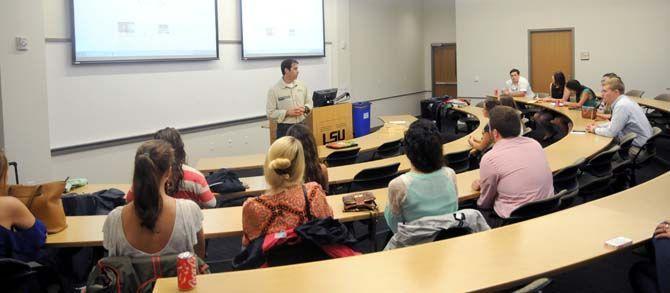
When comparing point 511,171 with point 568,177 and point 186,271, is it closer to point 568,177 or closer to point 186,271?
point 568,177

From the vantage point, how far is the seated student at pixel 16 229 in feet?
9.75

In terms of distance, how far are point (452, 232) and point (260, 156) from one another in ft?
11.9

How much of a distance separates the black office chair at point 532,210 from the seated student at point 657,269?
25.3 inches

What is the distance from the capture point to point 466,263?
8.16 ft

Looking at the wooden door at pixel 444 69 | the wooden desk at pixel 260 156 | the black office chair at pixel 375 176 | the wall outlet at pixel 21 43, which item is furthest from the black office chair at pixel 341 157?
the wooden door at pixel 444 69

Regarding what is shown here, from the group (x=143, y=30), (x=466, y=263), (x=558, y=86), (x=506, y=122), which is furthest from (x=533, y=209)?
(x=558, y=86)

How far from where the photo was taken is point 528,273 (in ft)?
7.78

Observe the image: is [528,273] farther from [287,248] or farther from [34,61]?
[34,61]

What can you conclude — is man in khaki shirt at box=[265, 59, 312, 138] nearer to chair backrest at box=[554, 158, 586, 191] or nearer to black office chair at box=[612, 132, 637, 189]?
chair backrest at box=[554, 158, 586, 191]

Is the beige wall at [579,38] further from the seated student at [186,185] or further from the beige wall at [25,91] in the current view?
the seated student at [186,185]

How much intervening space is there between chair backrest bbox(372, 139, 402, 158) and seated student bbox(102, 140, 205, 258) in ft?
12.4

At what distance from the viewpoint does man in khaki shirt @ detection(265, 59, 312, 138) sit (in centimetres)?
672

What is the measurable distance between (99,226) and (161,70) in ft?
13.5

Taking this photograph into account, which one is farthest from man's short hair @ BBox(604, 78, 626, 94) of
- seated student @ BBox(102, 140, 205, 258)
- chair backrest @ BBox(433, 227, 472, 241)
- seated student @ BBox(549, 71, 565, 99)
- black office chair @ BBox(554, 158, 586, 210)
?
seated student @ BBox(102, 140, 205, 258)
